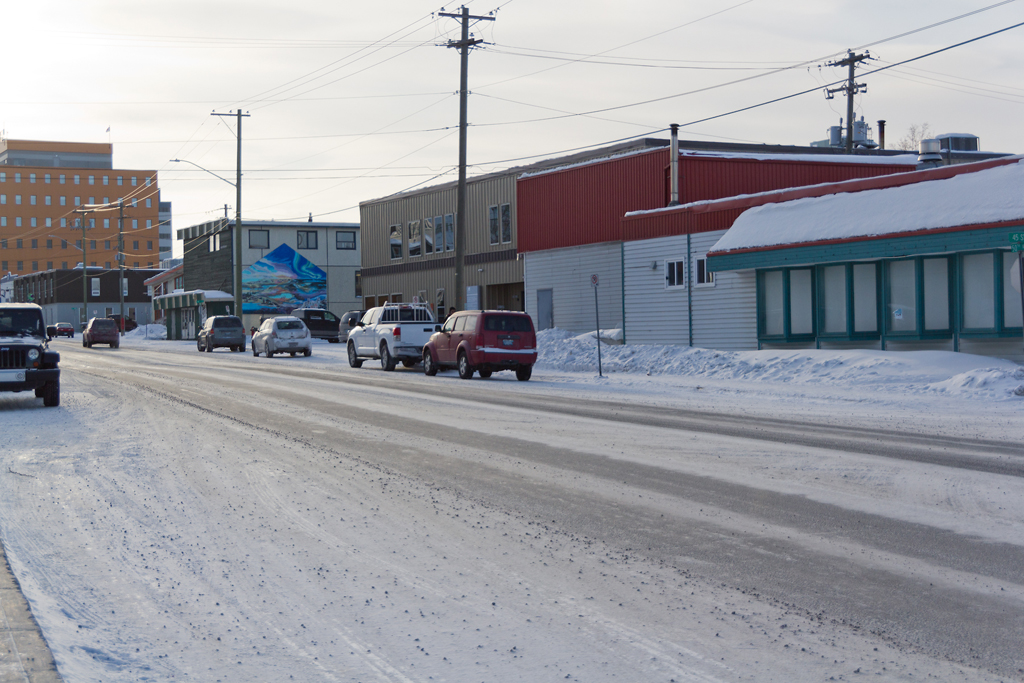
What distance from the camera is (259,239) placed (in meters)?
77.4

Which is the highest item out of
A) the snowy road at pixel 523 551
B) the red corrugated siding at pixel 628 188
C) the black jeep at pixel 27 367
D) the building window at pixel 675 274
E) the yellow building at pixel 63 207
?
the yellow building at pixel 63 207

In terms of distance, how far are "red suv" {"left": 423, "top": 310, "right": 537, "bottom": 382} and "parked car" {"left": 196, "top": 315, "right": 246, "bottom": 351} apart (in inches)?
996

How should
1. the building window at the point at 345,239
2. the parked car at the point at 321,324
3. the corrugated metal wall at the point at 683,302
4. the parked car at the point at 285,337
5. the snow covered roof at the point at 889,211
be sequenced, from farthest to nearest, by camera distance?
the building window at the point at 345,239
the parked car at the point at 321,324
the parked car at the point at 285,337
the corrugated metal wall at the point at 683,302
the snow covered roof at the point at 889,211

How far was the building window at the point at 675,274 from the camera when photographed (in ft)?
104

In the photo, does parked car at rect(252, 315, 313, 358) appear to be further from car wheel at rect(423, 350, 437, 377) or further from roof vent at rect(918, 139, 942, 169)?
roof vent at rect(918, 139, 942, 169)

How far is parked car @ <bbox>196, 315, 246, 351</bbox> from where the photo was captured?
4912 centimetres

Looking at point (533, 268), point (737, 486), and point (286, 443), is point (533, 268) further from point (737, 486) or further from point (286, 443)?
point (737, 486)

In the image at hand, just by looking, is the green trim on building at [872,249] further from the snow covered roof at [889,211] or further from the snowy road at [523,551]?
the snowy road at [523,551]

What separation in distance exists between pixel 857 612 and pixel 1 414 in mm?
15982

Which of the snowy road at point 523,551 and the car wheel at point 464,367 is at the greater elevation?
the car wheel at point 464,367

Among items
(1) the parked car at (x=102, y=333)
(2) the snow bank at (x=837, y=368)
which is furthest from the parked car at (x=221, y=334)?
(2) the snow bank at (x=837, y=368)

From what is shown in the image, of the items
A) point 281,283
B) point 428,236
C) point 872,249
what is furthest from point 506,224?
point 281,283

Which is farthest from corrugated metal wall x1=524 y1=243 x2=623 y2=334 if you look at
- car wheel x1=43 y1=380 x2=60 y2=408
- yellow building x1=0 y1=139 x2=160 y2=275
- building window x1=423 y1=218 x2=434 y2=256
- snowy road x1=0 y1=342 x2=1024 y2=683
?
yellow building x1=0 y1=139 x2=160 y2=275

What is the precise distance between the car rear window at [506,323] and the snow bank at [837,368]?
3586mm
